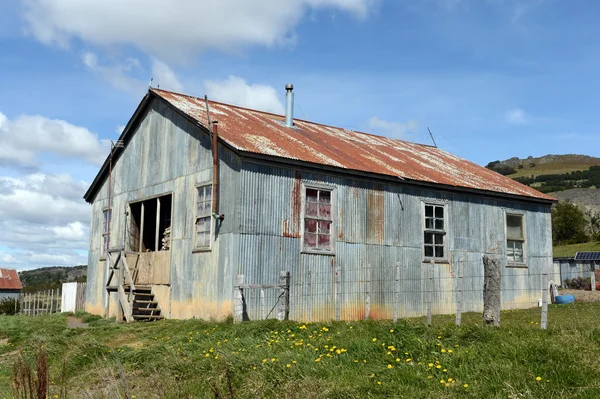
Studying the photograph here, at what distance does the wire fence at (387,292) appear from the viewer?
16.6 metres

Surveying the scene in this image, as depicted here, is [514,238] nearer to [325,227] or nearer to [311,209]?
[325,227]

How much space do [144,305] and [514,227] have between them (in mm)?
12873

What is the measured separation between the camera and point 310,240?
17188 millimetres

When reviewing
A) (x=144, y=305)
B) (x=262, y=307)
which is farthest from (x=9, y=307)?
(x=262, y=307)


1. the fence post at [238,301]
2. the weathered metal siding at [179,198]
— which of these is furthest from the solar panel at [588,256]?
the fence post at [238,301]

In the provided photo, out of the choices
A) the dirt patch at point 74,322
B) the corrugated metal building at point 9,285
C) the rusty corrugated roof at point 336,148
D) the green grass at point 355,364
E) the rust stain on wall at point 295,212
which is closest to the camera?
the green grass at point 355,364

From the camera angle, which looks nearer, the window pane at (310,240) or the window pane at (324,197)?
the window pane at (310,240)

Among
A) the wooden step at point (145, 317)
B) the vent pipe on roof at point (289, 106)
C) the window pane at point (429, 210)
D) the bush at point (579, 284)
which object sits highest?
the vent pipe on roof at point (289, 106)

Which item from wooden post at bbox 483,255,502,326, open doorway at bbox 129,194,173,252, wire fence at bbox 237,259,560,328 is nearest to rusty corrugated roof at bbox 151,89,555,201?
wire fence at bbox 237,259,560,328

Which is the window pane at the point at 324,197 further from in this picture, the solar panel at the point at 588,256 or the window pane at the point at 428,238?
the solar panel at the point at 588,256

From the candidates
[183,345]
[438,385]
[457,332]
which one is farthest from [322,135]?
[438,385]

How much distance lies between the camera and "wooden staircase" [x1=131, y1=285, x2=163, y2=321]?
60.3 feet

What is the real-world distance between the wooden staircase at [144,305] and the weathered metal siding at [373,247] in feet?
13.4

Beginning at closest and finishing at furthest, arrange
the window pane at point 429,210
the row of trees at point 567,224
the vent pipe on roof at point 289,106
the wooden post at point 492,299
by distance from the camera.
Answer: the wooden post at point 492,299, the window pane at point 429,210, the vent pipe on roof at point 289,106, the row of trees at point 567,224
